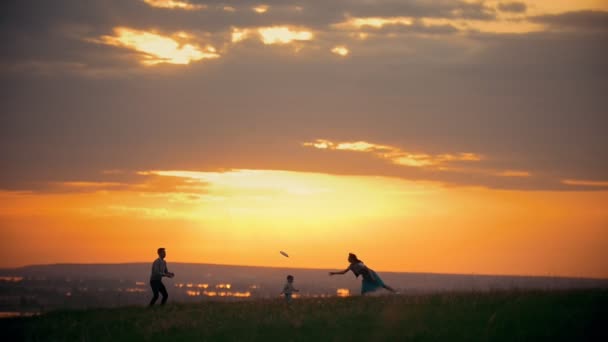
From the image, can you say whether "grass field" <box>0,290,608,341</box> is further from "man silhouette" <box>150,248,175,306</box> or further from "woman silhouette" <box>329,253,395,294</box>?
"woman silhouette" <box>329,253,395,294</box>

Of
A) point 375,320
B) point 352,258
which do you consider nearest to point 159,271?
point 352,258

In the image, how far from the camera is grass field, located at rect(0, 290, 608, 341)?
27203mm

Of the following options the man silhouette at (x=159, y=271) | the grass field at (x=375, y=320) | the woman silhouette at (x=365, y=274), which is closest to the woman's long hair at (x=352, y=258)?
the woman silhouette at (x=365, y=274)

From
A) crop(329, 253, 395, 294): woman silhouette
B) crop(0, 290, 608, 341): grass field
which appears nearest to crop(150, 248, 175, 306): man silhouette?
crop(0, 290, 608, 341): grass field

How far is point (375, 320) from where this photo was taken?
97.2ft

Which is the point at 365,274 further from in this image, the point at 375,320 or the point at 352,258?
the point at 375,320

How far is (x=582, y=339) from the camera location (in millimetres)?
26172

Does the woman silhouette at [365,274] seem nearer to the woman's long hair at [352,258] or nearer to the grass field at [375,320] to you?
the woman's long hair at [352,258]

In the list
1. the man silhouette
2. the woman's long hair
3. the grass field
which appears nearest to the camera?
the grass field

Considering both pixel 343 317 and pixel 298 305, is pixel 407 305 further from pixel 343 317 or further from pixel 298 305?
pixel 298 305

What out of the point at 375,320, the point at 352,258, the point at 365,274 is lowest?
the point at 375,320

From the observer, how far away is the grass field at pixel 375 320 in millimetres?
27203

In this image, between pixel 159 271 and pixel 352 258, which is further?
pixel 159 271

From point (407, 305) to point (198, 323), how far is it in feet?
25.3
